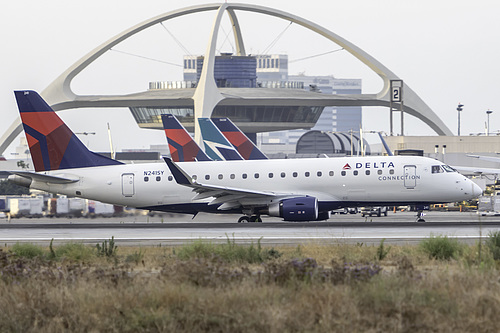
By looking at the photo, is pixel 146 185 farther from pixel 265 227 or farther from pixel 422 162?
pixel 422 162

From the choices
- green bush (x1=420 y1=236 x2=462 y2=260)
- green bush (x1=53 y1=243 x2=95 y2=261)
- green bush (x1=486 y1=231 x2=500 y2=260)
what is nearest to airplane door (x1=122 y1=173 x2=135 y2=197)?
green bush (x1=53 y1=243 x2=95 y2=261)

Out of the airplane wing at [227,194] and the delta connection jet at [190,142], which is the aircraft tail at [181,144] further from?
the airplane wing at [227,194]

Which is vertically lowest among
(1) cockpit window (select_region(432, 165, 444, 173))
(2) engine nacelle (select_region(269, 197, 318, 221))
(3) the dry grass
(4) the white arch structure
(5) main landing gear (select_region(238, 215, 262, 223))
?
(3) the dry grass

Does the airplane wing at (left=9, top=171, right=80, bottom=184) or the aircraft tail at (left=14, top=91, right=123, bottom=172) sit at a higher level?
the aircraft tail at (left=14, top=91, right=123, bottom=172)

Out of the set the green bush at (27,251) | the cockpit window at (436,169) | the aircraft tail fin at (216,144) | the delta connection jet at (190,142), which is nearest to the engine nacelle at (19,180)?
the delta connection jet at (190,142)

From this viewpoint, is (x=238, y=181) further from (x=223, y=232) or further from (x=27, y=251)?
(x=27, y=251)

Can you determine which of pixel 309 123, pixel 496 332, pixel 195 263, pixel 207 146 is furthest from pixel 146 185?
pixel 309 123

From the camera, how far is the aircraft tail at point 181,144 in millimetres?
52156

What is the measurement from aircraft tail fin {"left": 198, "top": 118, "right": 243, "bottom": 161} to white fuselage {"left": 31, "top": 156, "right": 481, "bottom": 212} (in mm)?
10367

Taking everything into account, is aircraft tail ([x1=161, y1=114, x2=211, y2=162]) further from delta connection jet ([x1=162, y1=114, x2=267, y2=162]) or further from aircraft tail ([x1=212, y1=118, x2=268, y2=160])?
aircraft tail ([x1=212, y1=118, x2=268, y2=160])

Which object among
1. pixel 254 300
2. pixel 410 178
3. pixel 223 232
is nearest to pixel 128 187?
pixel 223 232

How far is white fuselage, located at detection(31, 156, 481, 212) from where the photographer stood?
131 ft

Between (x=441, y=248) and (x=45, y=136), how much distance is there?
25231 mm

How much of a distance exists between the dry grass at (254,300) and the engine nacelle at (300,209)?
21350mm
